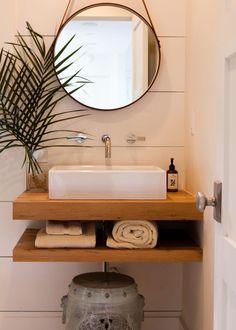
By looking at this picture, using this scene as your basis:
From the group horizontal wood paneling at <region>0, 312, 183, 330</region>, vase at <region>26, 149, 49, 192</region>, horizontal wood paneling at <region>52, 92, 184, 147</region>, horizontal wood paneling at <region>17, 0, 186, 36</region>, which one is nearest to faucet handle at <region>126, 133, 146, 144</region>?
horizontal wood paneling at <region>52, 92, 184, 147</region>

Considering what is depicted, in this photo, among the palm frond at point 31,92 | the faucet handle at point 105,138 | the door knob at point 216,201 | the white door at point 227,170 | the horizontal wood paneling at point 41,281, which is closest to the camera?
the white door at point 227,170

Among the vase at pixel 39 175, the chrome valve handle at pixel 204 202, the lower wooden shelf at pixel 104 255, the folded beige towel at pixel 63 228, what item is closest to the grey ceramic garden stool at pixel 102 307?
the lower wooden shelf at pixel 104 255

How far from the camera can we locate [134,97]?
254cm

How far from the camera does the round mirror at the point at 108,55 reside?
8.21 ft

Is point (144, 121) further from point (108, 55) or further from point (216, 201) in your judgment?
point (216, 201)

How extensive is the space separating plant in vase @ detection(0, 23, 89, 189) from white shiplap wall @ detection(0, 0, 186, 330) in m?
0.08

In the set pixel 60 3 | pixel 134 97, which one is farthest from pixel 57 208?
pixel 60 3

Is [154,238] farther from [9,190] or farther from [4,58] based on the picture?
[4,58]

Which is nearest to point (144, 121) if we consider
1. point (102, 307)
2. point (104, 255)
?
point (104, 255)

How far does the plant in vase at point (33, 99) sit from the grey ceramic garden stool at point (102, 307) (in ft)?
2.06

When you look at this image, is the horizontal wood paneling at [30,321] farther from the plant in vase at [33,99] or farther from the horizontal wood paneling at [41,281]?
the plant in vase at [33,99]

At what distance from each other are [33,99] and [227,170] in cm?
142

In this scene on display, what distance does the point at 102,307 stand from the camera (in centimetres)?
207

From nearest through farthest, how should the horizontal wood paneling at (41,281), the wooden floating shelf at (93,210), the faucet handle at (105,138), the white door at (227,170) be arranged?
the white door at (227,170)
the wooden floating shelf at (93,210)
the faucet handle at (105,138)
the horizontal wood paneling at (41,281)
